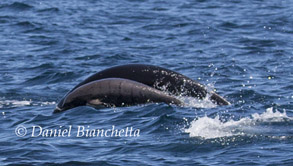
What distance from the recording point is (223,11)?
29312 millimetres

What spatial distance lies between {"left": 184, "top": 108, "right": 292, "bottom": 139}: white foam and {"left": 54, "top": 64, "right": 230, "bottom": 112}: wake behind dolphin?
1.17 metres

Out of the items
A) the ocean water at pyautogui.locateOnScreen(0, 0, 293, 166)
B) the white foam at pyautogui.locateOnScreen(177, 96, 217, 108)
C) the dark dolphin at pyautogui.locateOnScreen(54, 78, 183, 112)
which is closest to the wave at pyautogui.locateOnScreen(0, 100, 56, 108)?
the ocean water at pyautogui.locateOnScreen(0, 0, 293, 166)

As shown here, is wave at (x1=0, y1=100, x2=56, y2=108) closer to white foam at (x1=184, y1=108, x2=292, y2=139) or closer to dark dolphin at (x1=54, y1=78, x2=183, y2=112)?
dark dolphin at (x1=54, y1=78, x2=183, y2=112)

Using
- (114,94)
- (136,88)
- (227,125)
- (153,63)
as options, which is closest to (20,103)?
(114,94)

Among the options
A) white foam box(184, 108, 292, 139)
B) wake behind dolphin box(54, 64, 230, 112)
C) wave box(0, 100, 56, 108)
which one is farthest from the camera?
wave box(0, 100, 56, 108)

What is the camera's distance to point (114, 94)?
1372cm

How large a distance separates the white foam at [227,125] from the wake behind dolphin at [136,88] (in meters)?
1.17

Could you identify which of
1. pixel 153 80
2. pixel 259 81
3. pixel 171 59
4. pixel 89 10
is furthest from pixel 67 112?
pixel 89 10

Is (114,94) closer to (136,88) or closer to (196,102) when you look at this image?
(136,88)

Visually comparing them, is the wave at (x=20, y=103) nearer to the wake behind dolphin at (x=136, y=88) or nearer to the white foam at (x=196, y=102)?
the wake behind dolphin at (x=136, y=88)

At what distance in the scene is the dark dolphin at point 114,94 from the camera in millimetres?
13617

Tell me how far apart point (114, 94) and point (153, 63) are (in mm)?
6254

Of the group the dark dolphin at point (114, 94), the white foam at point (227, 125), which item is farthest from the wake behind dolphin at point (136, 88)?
the white foam at point (227, 125)

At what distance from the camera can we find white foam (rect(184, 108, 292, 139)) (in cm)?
1166
